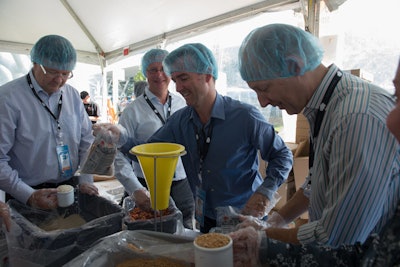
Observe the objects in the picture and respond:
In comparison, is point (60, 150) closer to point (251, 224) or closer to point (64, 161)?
point (64, 161)

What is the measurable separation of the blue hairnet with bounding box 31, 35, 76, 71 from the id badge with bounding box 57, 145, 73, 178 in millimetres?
453

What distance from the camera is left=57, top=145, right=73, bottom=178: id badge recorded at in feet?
5.26

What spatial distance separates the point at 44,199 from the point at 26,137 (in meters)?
0.40

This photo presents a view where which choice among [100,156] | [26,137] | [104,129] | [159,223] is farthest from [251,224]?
[26,137]

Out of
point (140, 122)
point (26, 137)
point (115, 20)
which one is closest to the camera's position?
point (26, 137)

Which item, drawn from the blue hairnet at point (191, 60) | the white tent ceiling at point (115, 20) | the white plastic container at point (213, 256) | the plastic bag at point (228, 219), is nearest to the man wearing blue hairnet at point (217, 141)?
the blue hairnet at point (191, 60)

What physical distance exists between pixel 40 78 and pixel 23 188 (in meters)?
0.60

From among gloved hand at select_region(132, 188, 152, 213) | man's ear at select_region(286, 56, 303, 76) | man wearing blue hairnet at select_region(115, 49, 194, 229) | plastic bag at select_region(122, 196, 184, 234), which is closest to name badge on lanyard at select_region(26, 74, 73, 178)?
man wearing blue hairnet at select_region(115, 49, 194, 229)

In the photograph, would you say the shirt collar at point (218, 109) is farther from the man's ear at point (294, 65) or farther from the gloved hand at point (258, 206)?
the man's ear at point (294, 65)

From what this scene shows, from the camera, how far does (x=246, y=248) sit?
0.84 metres

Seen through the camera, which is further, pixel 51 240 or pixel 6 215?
pixel 6 215

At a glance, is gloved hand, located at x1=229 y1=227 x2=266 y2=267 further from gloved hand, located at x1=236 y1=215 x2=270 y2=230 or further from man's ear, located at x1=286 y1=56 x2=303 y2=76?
man's ear, located at x1=286 y1=56 x2=303 y2=76

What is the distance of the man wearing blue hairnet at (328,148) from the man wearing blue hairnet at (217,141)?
0.40 metres

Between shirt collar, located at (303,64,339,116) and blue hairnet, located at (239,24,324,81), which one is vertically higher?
blue hairnet, located at (239,24,324,81)
